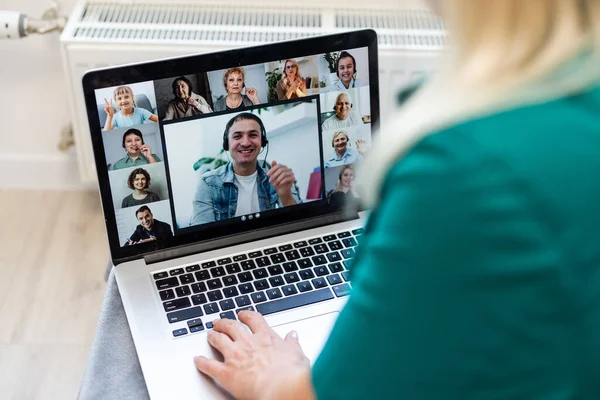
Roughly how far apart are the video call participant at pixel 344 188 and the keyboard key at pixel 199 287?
0.20 m

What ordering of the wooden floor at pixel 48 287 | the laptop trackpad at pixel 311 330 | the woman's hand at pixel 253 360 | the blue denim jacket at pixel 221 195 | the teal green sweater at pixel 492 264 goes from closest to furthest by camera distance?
1. the teal green sweater at pixel 492 264
2. the woman's hand at pixel 253 360
3. the laptop trackpad at pixel 311 330
4. the blue denim jacket at pixel 221 195
5. the wooden floor at pixel 48 287

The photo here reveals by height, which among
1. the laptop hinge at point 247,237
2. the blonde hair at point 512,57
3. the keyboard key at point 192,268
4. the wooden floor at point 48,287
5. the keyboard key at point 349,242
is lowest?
the wooden floor at point 48,287

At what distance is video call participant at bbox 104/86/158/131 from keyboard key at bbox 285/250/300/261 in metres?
0.23

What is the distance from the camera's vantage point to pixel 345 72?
37.0 inches

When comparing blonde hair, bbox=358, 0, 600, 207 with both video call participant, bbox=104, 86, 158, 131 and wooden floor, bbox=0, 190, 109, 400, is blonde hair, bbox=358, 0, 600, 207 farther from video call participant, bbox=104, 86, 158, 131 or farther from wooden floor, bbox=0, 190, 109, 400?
wooden floor, bbox=0, 190, 109, 400

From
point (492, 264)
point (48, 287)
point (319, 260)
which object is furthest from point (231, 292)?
point (48, 287)

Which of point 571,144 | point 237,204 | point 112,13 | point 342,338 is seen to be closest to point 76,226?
point 112,13

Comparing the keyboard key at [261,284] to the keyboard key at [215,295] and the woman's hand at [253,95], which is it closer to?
the keyboard key at [215,295]

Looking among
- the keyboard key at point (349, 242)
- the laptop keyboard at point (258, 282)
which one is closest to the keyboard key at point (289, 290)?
the laptop keyboard at point (258, 282)

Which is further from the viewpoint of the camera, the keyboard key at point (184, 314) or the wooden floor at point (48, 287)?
the wooden floor at point (48, 287)

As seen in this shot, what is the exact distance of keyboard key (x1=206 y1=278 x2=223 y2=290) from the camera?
893mm

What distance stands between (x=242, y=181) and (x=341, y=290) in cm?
18

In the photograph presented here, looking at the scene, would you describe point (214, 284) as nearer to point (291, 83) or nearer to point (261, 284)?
point (261, 284)

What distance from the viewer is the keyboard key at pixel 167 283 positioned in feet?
2.94
